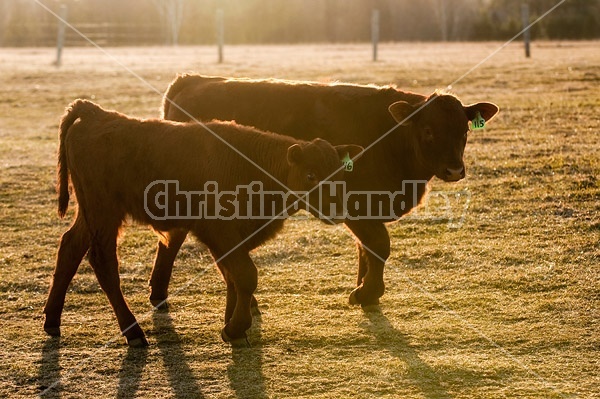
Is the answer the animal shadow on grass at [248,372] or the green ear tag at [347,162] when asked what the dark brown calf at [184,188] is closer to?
the green ear tag at [347,162]

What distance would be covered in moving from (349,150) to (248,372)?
1755 mm

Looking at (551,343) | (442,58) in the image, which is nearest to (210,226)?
(551,343)

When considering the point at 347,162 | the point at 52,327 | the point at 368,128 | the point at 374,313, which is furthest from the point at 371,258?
the point at 52,327

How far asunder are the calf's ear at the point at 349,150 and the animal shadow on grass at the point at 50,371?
2.37 metres

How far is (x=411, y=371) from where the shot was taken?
17.2 feet

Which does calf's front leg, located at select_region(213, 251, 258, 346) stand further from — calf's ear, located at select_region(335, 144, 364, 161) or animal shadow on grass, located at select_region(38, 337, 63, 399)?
animal shadow on grass, located at select_region(38, 337, 63, 399)

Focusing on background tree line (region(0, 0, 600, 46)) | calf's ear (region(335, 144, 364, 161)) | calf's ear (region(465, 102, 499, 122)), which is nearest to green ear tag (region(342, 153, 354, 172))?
calf's ear (region(335, 144, 364, 161))

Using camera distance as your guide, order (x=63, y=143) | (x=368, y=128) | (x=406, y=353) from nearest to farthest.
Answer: (x=406, y=353) < (x=63, y=143) < (x=368, y=128)

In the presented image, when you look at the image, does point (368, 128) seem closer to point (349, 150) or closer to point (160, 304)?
point (349, 150)

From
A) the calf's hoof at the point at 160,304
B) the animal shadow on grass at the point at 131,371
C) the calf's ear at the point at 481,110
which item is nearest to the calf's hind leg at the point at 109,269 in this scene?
the animal shadow on grass at the point at 131,371

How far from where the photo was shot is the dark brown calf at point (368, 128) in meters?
6.54

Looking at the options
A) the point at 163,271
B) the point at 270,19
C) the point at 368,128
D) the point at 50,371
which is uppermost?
the point at 270,19

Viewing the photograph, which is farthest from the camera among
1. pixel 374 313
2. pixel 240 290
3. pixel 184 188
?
pixel 374 313

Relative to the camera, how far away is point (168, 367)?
5.38 metres
